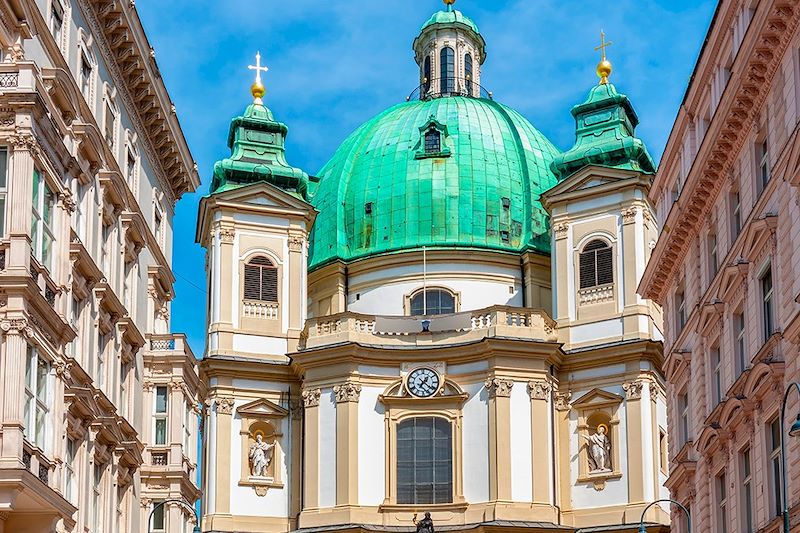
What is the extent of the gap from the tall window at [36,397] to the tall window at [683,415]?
20.4 m

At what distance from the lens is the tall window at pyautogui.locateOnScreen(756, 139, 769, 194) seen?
38206mm

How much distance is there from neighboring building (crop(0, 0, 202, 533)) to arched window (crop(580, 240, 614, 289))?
2854 cm

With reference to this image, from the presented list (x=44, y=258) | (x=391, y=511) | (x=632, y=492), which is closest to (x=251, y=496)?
(x=391, y=511)

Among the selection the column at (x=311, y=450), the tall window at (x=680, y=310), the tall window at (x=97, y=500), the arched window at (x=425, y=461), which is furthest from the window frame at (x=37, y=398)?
the arched window at (x=425, y=461)

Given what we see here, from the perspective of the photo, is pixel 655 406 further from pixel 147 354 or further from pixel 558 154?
pixel 147 354

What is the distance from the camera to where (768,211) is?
122 feet

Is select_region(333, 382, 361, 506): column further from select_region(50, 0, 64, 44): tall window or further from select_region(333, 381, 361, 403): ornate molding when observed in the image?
select_region(50, 0, 64, 44): tall window

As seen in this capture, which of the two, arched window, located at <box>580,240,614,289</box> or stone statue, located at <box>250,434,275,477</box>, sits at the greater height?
arched window, located at <box>580,240,614,289</box>

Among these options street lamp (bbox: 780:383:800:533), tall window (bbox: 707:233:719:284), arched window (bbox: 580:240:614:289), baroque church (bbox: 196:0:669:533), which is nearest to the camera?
street lamp (bbox: 780:383:800:533)

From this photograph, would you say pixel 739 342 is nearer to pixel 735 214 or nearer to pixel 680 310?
pixel 735 214

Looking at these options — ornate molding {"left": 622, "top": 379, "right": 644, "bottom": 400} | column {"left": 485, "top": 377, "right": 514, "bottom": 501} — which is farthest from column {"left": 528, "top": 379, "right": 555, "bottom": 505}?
ornate molding {"left": 622, "top": 379, "right": 644, "bottom": 400}

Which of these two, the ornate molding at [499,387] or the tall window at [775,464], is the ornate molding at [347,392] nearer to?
the ornate molding at [499,387]

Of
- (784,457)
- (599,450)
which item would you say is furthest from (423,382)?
(784,457)

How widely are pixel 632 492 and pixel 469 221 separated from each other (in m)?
17.7
